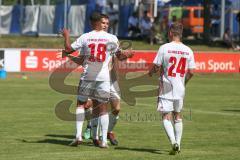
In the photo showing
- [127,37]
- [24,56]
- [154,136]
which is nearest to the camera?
[154,136]

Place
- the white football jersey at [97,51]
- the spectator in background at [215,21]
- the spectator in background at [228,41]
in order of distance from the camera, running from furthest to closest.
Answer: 1. the spectator in background at [215,21]
2. the spectator in background at [228,41]
3. the white football jersey at [97,51]

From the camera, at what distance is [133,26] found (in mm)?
48625

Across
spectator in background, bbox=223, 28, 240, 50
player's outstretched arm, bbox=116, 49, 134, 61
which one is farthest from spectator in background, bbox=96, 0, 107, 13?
player's outstretched arm, bbox=116, 49, 134, 61

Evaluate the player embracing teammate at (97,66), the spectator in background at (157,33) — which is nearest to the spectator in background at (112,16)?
the spectator in background at (157,33)

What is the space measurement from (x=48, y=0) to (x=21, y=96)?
23.4 meters

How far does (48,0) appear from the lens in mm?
50062

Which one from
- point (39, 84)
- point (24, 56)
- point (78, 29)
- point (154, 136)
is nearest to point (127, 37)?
point (78, 29)

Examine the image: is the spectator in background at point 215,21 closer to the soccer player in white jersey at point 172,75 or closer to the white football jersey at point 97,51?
the white football jersey at point 97,51

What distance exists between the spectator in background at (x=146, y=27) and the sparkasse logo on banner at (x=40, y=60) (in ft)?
29.4

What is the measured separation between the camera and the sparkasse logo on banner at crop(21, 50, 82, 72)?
37.5 m

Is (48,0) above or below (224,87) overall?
above

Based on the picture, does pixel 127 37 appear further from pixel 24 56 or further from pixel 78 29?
pixel 24 56

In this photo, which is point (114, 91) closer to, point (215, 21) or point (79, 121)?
point (79, 121)

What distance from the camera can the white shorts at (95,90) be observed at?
1466 cm
